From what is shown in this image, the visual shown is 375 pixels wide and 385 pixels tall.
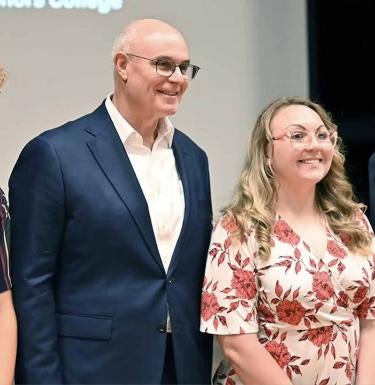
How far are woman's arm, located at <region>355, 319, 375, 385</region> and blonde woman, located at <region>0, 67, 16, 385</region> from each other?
0.98 m

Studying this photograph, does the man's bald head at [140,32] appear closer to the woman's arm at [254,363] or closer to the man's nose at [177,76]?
the man's nose at [177,76]

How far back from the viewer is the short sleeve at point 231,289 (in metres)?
2.06

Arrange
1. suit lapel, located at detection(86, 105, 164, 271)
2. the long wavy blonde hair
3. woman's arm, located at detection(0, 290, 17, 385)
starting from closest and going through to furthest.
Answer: woman's arm, located at detection(0, 290, 17, 385)
suit lapel, located at detection(86, 105, 164, 271)
the long wavy blonde hair

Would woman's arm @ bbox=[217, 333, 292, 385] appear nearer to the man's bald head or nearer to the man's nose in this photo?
the man's nose

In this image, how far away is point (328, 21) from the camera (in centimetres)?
304

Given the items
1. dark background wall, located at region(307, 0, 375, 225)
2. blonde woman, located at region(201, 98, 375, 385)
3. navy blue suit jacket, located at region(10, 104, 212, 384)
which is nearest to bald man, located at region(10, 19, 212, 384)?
navy blue suit jacket, located at region(10, 104, 212, 384)

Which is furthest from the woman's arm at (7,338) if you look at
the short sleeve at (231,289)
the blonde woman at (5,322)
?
the short sleeve at (231,289)

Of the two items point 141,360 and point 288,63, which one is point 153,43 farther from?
point 288,63

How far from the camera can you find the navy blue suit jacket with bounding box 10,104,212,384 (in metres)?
1.94

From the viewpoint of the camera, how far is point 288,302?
2.05m

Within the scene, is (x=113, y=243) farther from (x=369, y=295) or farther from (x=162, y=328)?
(x=369, y=295)

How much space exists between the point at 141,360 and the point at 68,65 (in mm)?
1254

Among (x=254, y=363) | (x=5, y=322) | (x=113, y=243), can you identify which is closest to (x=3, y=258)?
(x=5, y=322)

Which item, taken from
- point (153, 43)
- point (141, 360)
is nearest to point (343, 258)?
point (141, 360)
